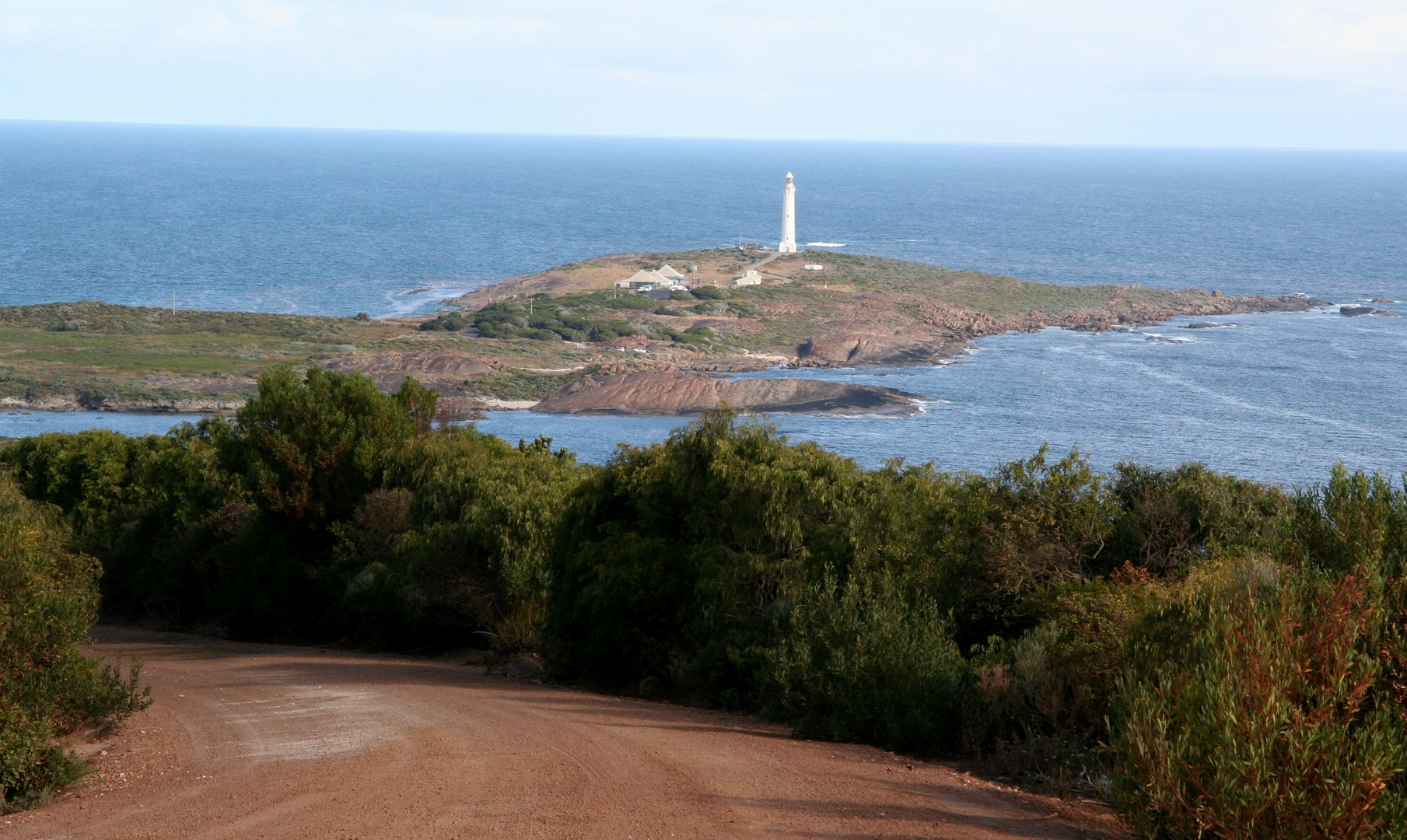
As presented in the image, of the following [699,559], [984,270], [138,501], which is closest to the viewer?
[699,559]

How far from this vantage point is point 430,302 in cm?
10519

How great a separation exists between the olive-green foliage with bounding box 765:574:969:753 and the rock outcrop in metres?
53.6

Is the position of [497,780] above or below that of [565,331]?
above

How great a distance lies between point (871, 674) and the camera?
12578 mm

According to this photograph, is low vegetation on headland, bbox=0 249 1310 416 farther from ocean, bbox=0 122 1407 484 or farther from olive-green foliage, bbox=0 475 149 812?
olive-green foliage, bbox=0 475 149 812

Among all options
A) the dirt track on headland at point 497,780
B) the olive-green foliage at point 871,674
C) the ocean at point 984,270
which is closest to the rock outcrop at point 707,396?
the ocean at point 984,270

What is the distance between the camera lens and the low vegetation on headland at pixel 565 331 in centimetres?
7144

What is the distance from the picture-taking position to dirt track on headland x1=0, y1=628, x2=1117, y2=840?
30.4 feet

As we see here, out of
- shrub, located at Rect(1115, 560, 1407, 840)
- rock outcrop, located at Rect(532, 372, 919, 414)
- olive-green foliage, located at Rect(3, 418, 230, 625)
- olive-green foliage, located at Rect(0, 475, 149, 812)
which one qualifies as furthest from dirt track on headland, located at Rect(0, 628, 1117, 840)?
rock outcrop, located at Rect(532, 372, 919, 414)

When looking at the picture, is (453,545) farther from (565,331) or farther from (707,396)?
(565,331)

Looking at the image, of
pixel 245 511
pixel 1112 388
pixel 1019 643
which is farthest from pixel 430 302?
pixel 1019 643

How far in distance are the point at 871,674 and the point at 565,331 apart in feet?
246

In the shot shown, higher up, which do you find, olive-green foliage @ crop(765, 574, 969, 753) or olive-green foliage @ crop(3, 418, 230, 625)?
olive-green foliage @ crop(765, 574, 969, 753)

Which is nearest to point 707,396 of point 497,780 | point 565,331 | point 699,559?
point 565,331
